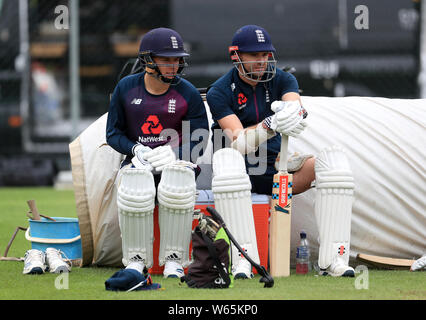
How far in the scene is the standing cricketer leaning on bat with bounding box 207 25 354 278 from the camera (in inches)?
170

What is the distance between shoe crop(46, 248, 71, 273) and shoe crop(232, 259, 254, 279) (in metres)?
0.97

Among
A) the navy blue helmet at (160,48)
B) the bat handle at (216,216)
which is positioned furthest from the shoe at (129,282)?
the navy blue helmet at (160,48)

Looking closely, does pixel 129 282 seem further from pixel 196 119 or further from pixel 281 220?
pixel 196 119

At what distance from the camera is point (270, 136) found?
4438 mm

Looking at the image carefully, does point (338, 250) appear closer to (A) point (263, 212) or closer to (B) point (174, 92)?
(A) point (263, 212)

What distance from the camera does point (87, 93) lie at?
38.8ft

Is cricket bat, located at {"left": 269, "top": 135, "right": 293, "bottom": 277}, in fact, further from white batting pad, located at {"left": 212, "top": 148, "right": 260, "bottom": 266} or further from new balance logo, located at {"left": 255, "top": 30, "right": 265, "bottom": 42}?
new balance logo, located at {"left": 255, "top": 30, "right": 265, "bottom": 42}

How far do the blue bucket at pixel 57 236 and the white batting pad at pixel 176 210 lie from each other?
0.72m

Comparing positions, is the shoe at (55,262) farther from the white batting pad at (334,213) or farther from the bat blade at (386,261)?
the bat blade at (386,261)

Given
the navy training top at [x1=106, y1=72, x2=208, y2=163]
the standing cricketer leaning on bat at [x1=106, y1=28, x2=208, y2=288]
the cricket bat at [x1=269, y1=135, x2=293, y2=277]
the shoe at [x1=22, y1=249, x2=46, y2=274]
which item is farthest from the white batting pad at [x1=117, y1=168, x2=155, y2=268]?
the cricket bat at [x1=269, y1=135, x2=293, y2=277]

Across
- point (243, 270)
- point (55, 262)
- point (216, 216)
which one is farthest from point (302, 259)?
point (55, 262)
